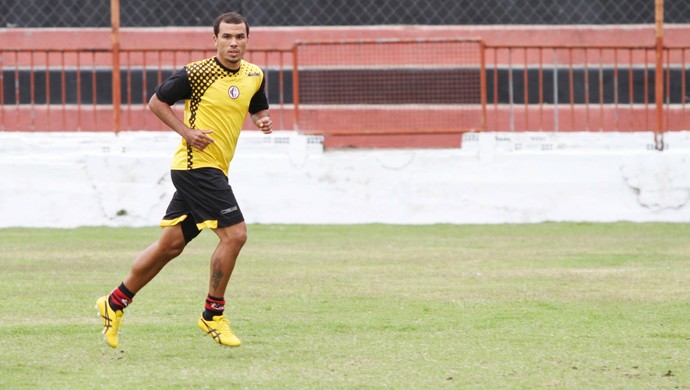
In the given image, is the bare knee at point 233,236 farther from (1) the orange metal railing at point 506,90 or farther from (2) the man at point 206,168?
(1) the orange metal railing at point 506,90

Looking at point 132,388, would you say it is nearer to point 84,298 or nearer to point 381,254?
point 84,298

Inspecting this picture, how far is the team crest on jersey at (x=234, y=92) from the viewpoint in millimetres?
7570

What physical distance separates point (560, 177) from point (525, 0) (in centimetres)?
398

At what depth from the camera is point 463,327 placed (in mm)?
7855

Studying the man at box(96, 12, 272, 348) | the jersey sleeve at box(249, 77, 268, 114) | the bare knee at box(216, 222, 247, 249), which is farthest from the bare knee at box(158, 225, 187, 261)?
the jersey sleeve at box(249, 77, 268, 114)

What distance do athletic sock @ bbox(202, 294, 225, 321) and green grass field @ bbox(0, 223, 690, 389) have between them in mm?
154

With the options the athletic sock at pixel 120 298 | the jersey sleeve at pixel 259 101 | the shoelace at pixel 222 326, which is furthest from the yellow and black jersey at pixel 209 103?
the shoelace at pixel 222 326

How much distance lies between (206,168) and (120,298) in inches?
33.3

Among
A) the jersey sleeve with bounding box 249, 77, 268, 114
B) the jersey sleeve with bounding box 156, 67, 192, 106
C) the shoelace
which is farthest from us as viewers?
the jersey sleeve with bounding box 249, 77, 268, 114

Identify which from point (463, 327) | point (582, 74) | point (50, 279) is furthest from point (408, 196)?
point (463, 327)

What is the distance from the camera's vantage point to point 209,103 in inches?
296

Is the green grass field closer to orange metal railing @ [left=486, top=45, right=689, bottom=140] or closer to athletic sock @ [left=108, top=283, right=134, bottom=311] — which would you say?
athletic sock @ [left=108, top=283, right=134, bottom=311]

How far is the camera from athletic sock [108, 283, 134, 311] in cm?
735

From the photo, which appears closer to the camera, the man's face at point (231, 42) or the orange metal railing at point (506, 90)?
the man's face at point (231, 42)
